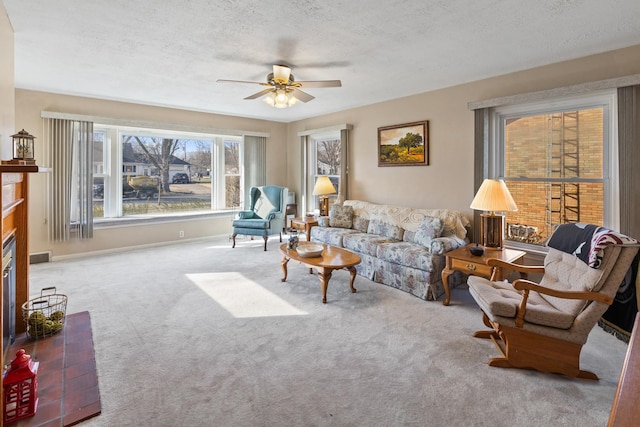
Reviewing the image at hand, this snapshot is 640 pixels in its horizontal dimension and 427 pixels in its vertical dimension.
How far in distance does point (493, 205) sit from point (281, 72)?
2542 millimetres

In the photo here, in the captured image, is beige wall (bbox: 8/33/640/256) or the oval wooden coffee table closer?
the oval wooden coffee table

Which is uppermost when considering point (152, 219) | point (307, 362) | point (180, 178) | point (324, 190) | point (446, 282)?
point (180, 178)

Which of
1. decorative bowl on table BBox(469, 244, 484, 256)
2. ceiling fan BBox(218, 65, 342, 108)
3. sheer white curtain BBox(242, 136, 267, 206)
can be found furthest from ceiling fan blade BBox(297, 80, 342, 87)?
sheer white curtain BBox(242, 136, 267, 206)

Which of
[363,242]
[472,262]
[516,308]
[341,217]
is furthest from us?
[341,217]

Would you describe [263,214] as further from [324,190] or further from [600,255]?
[600,255]

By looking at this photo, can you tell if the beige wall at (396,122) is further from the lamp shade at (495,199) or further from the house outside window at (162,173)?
the lamp shade at (495,199)

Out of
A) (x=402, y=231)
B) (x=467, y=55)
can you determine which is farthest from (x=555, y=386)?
(x=467, y=55)

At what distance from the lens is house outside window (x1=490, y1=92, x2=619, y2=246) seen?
3.26 metres

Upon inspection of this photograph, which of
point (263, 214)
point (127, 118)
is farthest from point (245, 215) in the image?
point (127, 118)

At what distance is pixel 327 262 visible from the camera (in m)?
3.44

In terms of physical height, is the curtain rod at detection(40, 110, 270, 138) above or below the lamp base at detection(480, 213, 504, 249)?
above

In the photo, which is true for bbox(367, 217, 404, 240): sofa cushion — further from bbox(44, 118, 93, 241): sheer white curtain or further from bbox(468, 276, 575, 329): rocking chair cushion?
bbox(44, 118, 93, 241): sheer white curtain

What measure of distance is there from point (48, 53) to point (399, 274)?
4.40 meters

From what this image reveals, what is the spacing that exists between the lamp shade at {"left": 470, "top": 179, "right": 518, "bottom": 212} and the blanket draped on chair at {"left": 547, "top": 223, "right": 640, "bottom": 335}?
542 mm
